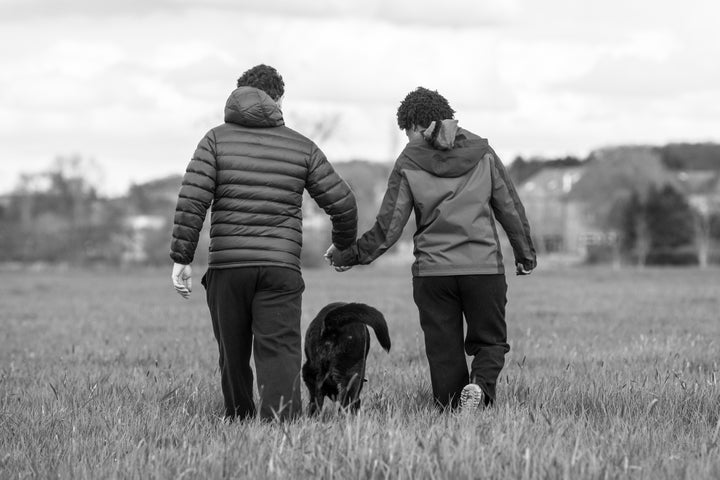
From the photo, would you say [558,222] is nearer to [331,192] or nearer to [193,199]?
[331,192]

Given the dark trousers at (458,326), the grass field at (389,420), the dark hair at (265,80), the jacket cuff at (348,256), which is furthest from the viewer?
the jacket cuff at (348,256)

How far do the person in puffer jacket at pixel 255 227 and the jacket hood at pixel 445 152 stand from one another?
0.67 metres

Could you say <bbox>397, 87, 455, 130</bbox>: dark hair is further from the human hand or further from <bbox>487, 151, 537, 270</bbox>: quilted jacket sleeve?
the human hand

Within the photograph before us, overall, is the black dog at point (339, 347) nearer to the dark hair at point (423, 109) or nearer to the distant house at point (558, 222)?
the dark hair at point (423, 109)

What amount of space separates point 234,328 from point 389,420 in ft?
4.74

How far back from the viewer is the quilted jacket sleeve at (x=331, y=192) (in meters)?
6.05

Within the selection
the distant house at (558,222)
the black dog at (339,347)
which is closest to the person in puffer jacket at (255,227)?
the black dog at (339,347)

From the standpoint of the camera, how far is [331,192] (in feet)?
20.0

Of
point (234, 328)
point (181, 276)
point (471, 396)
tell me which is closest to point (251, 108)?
point (181, 276)

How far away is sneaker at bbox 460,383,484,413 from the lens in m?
5.86

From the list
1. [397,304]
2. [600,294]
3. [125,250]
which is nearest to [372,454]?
[397,304]

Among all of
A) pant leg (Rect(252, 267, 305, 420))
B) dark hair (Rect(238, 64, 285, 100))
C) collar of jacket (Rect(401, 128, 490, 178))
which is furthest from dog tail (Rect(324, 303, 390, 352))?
dark hair (Rect(238, 64, 285, 100))

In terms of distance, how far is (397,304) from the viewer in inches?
780

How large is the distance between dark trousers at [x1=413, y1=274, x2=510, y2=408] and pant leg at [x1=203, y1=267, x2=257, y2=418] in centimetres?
118
